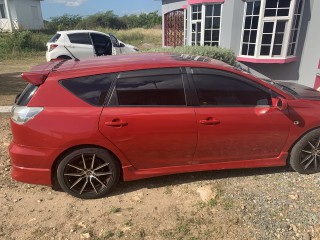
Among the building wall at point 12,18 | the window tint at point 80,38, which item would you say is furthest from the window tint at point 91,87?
the building wall at point 12,18

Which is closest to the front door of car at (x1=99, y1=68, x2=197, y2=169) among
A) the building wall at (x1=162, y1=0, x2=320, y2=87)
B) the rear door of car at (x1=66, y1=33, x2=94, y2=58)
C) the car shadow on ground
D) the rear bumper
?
the car shadow on ground

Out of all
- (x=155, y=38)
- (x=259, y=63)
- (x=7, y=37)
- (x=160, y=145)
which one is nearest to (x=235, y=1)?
(x=259, y=63)

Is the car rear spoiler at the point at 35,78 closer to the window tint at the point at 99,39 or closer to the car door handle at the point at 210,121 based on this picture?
the car door handle at the point at 210,121

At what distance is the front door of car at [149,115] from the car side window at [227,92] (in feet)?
0.77

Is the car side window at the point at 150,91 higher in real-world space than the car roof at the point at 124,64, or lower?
lower

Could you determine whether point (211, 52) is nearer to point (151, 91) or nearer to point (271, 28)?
point (271, 28)

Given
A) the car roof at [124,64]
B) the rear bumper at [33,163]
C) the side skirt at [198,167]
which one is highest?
the car roof at [124,64]

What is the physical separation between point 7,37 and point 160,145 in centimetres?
2000

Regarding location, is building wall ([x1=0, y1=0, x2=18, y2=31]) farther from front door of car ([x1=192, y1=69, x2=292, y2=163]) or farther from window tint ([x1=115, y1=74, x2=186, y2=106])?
front door of car ([x1=192, y1=69, x2=292, y2=163])

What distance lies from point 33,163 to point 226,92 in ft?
8.12

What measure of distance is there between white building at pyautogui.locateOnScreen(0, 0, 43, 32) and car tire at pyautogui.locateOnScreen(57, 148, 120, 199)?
28.6 m

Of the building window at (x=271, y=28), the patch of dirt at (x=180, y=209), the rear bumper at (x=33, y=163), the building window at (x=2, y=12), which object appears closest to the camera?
the patch of dirt at (x=180, y=209)

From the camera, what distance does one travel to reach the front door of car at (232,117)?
3.47m

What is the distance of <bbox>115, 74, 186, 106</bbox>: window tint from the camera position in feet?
11.0
